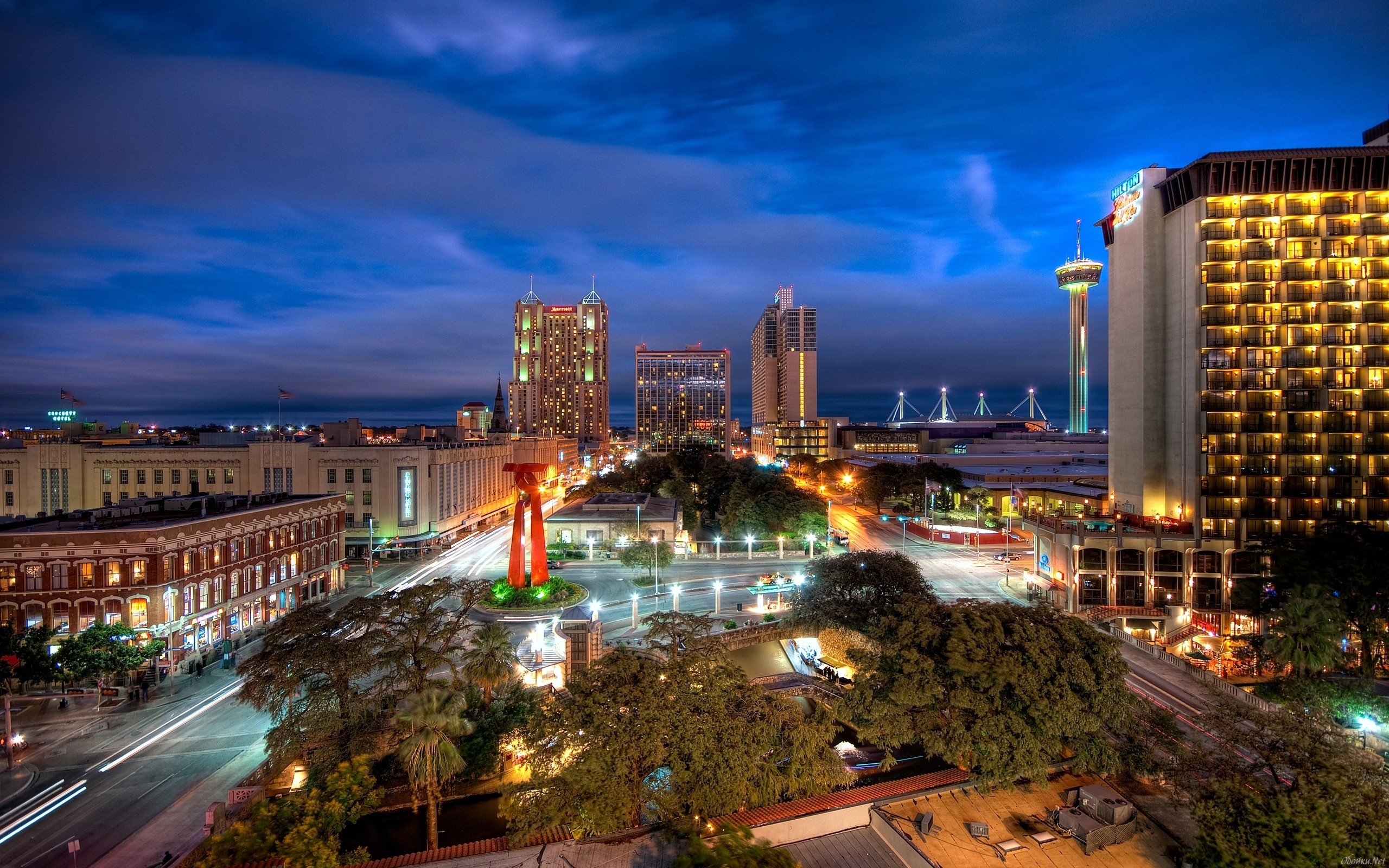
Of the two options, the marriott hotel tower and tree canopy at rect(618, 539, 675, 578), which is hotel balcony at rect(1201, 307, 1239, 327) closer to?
the marriott hotel tower

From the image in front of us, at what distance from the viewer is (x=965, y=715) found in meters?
26.9

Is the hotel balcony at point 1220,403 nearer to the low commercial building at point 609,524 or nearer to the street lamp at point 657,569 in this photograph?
the street lamp at point 657,569


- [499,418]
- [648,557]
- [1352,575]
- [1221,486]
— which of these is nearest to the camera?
[1352,575]

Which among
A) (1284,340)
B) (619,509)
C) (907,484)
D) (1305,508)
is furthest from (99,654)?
(907,484)

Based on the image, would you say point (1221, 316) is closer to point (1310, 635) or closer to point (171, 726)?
point (1310, 635)

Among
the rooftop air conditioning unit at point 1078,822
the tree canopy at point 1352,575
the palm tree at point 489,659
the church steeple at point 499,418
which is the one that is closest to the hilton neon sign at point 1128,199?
the tree canopy at point 1352,575

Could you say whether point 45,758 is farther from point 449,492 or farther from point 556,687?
point 449,492

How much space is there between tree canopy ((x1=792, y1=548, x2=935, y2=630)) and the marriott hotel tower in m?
34.5

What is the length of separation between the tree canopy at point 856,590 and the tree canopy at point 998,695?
449 inches

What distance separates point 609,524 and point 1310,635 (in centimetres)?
6174

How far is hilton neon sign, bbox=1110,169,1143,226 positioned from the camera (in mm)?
64375

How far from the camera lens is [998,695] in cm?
2672

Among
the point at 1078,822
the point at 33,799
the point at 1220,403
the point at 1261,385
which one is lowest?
the point at 33,799

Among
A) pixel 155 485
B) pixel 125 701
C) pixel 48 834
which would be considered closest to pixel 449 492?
pixel 155 485
